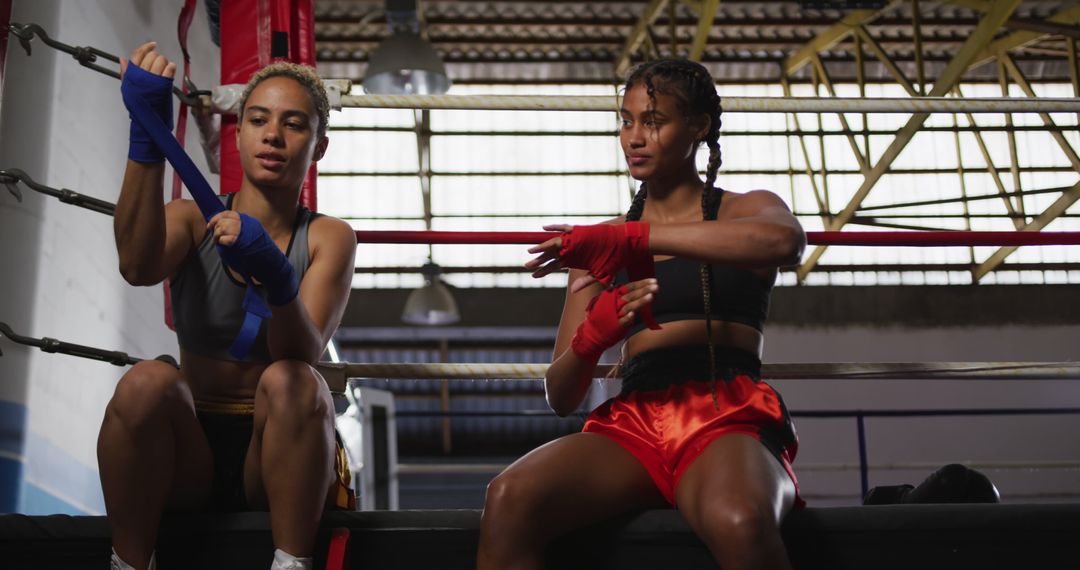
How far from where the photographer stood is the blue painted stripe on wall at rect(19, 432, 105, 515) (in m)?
2.86

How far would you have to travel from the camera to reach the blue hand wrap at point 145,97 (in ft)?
4.13

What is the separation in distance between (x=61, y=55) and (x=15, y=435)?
118 cm

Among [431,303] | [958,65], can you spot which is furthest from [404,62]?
[958,65]

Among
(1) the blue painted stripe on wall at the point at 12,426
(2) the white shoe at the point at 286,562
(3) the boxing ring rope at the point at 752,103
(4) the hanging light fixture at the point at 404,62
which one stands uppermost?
(4) the hanging light fixture at the point at 404,62

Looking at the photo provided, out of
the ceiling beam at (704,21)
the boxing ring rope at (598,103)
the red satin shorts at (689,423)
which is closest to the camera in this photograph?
the red satin shorts at (689,423)

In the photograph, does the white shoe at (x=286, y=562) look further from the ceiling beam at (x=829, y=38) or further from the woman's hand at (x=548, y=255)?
the ceiling beam at (x=829, y=38)

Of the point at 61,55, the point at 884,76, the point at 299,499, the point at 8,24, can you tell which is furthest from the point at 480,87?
the point at 299,499

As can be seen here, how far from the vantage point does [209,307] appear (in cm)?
145

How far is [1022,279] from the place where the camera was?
435 inches

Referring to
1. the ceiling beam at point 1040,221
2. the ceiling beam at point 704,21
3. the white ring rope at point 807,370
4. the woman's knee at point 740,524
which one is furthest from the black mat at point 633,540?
the ceiling beam at point 1040,221

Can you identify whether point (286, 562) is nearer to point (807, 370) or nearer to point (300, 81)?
point (300, 81)

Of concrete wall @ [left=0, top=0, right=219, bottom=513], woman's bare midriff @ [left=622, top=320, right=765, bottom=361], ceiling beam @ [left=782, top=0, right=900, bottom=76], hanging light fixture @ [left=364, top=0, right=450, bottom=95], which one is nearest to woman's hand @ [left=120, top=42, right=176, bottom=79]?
woman's bare midriff @ [left=622, top=320, right=765, bottom=361]

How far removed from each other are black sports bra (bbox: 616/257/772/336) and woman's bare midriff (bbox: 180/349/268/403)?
610 mm

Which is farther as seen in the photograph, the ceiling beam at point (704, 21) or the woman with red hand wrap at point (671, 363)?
the ceiling beam at point (704, 21)
